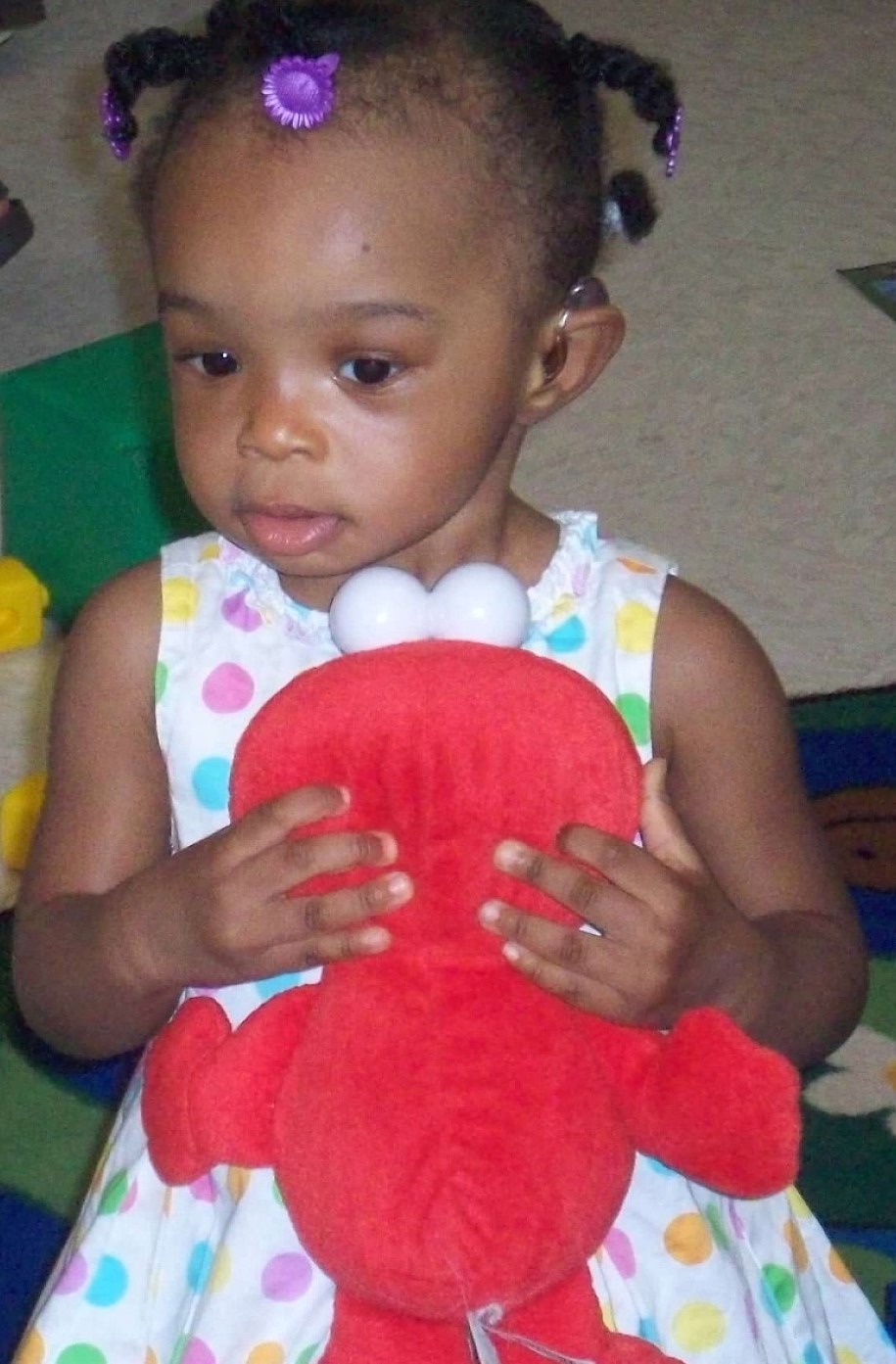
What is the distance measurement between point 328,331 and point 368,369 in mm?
23

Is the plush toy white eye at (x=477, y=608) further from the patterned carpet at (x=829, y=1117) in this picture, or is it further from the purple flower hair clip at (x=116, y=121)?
the patterned carpet at (x=829, y=1117)

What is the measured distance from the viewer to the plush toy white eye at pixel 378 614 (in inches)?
23.5

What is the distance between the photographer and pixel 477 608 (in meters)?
0.60

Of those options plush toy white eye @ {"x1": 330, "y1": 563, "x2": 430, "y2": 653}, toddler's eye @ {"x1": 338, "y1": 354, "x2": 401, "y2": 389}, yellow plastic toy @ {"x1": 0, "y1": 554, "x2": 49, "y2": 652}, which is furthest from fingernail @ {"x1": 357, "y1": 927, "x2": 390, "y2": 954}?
yellow plastic toy @ {"x1": 0, "y1": 554, "x2": 49, "y2": 652}

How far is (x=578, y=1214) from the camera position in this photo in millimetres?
512

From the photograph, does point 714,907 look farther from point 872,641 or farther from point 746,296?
point 746,296

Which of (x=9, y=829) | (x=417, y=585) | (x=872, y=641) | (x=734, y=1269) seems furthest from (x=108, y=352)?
(x=734, y=1269)

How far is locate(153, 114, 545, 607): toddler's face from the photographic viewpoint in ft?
2.00

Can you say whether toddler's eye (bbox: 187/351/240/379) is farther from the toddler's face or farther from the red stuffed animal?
the red stuffed animal

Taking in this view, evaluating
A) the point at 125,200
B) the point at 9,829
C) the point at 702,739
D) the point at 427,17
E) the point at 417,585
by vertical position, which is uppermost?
the point at 427,17

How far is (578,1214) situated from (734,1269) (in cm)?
21

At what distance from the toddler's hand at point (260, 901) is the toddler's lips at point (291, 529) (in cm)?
11

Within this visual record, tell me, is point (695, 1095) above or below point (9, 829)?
above

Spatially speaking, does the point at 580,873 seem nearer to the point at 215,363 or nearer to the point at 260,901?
the point at 260,901
